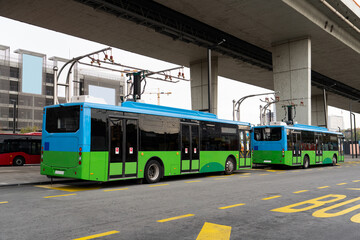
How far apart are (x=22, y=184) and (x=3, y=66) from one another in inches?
2751

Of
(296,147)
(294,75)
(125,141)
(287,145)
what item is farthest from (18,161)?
(294,75)

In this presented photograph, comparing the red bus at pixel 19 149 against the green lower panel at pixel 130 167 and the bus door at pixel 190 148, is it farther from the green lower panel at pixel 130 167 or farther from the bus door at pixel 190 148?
the green lower panel at pixel 130 167

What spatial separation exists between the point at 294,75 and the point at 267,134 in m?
9.93

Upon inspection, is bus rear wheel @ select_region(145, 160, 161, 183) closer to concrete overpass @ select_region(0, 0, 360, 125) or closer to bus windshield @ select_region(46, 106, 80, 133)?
bus windshield @ select_region(46, 106, 80, 133)

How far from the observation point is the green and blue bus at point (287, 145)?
2150 centimetres

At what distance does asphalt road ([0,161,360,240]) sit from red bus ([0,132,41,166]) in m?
18.7

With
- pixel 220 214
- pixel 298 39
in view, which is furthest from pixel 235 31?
pixel 220 214

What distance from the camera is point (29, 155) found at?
28062mm

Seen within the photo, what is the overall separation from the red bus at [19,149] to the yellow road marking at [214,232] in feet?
82.5

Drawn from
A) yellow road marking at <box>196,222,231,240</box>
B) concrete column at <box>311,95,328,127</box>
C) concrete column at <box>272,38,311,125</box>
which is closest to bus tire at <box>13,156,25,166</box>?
concrete column at <box>272,38,311,125</box>

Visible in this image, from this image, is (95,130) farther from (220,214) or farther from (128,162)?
(220,214)

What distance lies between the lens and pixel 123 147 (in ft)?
38.8

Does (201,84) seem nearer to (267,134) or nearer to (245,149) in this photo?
(267,134)

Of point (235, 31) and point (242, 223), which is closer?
point (242, 223)
